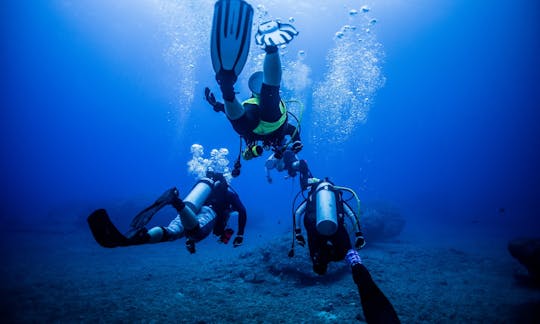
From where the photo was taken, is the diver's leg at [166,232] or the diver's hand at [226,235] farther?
the diver's hand at [226,235]

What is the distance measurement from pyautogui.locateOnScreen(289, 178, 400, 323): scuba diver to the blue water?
7.76 feet

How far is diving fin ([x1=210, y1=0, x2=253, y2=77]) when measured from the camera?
3092mm

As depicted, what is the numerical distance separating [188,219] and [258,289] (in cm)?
475

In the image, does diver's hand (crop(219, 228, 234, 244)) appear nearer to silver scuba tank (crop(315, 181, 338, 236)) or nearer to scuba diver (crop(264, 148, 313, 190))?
silver scuba tank (crop(315, 181, 338, 236))

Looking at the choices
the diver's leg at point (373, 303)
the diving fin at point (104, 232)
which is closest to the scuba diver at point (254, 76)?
the diving fin at point (104, 232)

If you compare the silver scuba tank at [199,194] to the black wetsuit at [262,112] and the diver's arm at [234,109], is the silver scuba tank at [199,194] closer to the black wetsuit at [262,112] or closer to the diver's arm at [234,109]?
the black wetsuit at [262,112]

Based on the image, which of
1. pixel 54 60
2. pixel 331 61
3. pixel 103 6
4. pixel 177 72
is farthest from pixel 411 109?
pixel 54 60

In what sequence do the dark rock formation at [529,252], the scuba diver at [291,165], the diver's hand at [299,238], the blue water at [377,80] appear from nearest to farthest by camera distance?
1. the diver's hand at [299,238]
2. the scuba diver at [291,165]
3. the dark rock formation at [529,252]
4. the blue water at [377,80]

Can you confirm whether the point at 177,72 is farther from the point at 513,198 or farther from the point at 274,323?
the point at 513,198

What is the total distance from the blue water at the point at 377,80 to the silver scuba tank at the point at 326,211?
257 cm

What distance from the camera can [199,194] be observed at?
416 centimetres

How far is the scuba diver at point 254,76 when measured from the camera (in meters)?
3.11

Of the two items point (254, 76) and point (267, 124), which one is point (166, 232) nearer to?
point (267, 124)

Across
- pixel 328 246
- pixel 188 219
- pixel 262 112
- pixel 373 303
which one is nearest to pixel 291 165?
pixel 262 112
